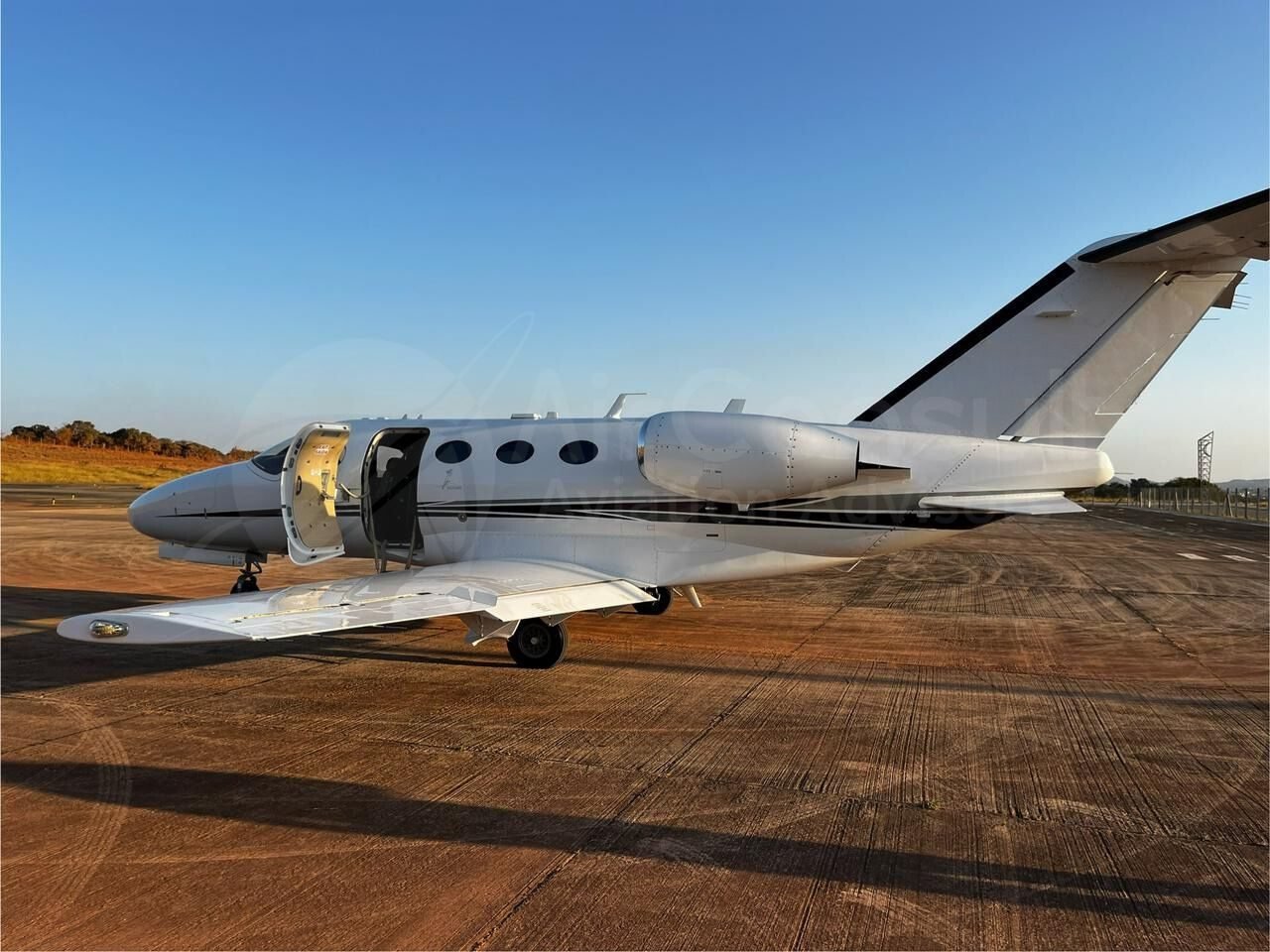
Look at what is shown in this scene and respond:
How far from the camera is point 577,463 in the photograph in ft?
30.7

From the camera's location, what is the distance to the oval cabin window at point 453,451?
32.5 feet

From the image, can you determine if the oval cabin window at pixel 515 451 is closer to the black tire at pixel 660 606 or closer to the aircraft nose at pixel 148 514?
the black tire at pixel 660 606

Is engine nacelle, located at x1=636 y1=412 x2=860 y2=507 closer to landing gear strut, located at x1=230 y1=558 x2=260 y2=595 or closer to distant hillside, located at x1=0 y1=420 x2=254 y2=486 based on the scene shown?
landing gear strut, located at x1=230 y1=558 x2=260 y2=595

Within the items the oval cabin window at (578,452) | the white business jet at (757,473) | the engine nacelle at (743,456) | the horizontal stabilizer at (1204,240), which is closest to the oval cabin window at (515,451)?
the white business jet at (757,473)

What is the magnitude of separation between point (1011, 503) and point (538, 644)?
5.34 metres

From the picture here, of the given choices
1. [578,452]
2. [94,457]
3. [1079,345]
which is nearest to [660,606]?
[578,452]

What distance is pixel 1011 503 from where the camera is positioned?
26.1 feet

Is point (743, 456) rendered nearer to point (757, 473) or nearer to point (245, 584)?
point (757, 473)

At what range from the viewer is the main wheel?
26.8ft

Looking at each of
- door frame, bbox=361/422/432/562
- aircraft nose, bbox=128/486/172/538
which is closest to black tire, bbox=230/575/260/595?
aircraft nose, bbox=128/486/172/538

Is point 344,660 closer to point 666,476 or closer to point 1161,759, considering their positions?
point 666,476

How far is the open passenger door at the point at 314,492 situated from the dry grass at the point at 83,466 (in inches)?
1863

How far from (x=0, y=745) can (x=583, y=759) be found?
4640mm

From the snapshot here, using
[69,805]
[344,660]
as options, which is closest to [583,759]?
[69,805]
